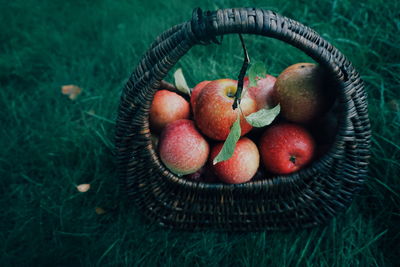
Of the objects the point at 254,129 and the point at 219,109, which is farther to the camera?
the point at 254,129

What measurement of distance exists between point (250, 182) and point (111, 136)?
2.98 feet

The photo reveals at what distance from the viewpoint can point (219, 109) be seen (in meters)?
1.02

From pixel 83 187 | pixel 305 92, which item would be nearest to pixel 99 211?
pixel 83 187

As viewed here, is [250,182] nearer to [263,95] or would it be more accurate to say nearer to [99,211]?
[263,95]

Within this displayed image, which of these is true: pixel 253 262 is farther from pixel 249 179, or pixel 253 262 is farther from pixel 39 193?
pixel 39 193

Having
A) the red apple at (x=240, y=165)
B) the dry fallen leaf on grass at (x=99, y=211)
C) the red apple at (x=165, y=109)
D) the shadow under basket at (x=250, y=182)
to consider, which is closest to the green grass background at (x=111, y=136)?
the dry fallen leaf on grass at (x=99, y=211)

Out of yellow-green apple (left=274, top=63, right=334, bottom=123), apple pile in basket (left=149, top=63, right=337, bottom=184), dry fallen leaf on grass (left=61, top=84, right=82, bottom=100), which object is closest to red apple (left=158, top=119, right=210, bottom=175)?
apple pile in basket (left=149, top=63, right=337, bottom=184)

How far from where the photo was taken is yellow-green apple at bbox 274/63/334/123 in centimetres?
104

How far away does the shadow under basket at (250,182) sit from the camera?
85cm

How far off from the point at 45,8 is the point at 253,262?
280 centimetres

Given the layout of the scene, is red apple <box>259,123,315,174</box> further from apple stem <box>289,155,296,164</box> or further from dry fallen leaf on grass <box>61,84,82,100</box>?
dry fallen leaf on grass <box>61,84,82,100</box>

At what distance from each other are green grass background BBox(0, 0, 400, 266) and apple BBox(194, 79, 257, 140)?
484 mm

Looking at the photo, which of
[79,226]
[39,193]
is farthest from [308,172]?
[39,193]

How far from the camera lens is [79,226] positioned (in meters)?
1.33
